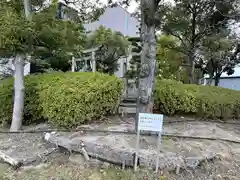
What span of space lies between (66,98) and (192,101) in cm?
393

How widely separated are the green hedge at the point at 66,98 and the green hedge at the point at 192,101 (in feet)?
5.09

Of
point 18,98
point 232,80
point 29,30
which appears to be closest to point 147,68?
point 29,30

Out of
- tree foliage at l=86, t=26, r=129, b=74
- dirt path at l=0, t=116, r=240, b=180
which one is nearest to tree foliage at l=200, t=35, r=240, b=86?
tree foliage at l=86, t=26, r=129, b=74

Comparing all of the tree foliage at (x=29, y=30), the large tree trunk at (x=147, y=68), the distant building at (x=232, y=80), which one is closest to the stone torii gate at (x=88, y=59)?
the tree foliage at (x=29, y=30)

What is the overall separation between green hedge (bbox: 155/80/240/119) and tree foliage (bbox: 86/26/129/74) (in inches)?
180

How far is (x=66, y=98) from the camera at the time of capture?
4.84 m

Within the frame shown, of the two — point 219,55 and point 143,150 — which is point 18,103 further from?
point 219,55

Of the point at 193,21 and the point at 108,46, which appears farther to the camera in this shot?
the point at 108,46

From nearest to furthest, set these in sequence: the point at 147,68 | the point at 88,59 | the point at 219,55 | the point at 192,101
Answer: the point at 147,68
the point at 192,101
the point at 88,59
the point at 219,55

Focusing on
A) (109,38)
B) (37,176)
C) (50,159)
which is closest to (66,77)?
(50,159)

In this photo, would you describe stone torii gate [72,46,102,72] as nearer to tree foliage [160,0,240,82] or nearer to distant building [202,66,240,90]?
tree foliage [160,0,240,82]

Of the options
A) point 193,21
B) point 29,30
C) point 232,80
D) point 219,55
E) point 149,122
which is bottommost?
point 149,122

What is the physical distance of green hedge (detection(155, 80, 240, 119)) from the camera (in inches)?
263

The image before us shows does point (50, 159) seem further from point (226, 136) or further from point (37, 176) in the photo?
point (226, 136)
